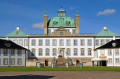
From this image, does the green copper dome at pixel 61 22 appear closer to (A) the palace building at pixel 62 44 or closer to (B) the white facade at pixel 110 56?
(A) the palace building at pixel 62 44

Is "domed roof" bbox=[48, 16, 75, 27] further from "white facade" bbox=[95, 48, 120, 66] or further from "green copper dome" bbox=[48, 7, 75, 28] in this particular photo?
"white facade" bbox=[95, 48, 120, 66]

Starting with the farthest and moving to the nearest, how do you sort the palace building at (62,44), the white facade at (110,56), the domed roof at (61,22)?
the domed roof at (61,22) → the palace building at (62,44) → the white facade at (110,56)

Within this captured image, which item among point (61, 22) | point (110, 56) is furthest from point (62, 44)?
point (110, 56)

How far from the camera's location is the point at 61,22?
3115 inches

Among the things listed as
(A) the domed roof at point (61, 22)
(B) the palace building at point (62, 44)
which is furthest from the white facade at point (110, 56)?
(A) the domed roof at point (61, 22)

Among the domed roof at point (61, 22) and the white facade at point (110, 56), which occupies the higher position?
the domed roof at point (61, 22)

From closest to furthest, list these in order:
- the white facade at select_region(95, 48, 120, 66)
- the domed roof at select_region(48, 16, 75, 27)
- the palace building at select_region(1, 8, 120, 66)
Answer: the white facade at select_region(95, 48, 120, 66) → the palace building at select_region(1, 8, 120, 66) → the domed roof at select_region(48, 16, 75, 27)

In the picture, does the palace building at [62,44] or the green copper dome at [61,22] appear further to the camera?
the green copper dome at [61,22]

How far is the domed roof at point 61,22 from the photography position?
7844cm

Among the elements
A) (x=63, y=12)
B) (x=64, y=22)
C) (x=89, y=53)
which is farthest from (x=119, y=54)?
(x=63, y=12)

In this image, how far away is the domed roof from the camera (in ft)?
257

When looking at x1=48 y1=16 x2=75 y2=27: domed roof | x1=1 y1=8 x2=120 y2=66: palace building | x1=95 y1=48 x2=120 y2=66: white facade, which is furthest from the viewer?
x1=48 y1=16 x2=75 y2=27: domed roof

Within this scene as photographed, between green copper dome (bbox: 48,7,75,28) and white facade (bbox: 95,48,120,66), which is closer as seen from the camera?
white facade (bbox: 95,48,120,66)

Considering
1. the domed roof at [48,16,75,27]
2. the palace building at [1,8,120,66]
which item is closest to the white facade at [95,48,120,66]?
the palace building at [1,8,120,66]
